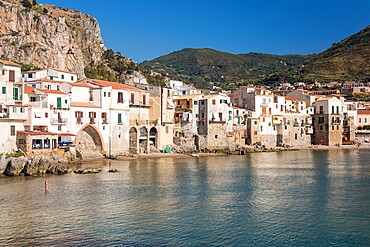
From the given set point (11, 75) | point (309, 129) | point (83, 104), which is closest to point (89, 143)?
point (83, 104)

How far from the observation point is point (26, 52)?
247 ft

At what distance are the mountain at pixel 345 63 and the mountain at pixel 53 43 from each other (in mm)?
72459

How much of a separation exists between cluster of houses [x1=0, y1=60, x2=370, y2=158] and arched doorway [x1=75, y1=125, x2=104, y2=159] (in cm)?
11

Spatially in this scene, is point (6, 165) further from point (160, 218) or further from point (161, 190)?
point (160, 218)

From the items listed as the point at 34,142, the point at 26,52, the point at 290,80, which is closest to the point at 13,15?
the point at 26,52

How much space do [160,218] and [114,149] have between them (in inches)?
1200

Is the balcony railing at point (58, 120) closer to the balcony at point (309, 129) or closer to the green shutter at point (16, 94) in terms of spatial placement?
the green shutter at point (16, 94)

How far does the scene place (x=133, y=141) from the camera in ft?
188

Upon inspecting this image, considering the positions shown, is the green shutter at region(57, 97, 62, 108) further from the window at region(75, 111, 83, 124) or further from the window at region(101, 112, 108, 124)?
the window at region(101, 112, 108, 124)

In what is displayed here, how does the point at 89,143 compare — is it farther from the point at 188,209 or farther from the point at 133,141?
the point at 188,209

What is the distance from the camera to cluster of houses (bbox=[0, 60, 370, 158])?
4497cm

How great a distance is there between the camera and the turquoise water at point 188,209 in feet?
70.4

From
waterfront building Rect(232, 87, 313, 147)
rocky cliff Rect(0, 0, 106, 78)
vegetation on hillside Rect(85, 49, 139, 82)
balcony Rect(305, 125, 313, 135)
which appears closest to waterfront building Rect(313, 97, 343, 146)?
balcony Rect(305, 125, 313, 135)

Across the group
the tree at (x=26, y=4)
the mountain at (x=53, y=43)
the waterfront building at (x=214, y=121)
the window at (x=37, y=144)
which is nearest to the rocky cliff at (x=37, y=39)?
the mountain at (x=53, y=43)
